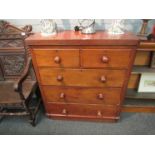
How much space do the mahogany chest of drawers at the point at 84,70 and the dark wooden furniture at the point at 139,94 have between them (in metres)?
0.34

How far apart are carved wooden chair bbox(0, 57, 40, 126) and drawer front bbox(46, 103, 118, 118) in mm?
261

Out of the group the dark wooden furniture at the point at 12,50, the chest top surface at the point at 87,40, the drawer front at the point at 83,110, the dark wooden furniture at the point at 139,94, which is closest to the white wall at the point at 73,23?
the dark wooden furniture at the point at 12,50

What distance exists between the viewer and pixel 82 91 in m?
1.69

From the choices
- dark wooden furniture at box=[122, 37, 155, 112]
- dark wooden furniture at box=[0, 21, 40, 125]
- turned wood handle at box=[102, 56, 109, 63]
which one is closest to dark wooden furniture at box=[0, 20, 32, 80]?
dark wooden furniture at box=[0, 21, 40, 125]

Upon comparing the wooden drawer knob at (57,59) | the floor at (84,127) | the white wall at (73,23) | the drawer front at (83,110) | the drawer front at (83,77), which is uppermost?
the white wall at (73,23)

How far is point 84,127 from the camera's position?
1.92 metres

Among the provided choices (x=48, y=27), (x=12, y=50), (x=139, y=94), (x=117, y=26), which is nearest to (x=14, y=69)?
(x=12, y=50)

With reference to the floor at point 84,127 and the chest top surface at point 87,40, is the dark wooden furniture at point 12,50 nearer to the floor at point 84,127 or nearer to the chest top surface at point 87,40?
the chest top surface at point 87,40

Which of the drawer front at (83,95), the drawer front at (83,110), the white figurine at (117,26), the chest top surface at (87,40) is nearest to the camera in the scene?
the chest top surface at (87,40)

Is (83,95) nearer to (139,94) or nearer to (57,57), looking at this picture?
(57,57)

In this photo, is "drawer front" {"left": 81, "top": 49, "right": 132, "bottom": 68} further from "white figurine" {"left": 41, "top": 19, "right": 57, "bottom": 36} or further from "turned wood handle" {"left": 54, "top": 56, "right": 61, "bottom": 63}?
"white figurine" {"left": 41, "top": 19, "right": 57, "bottom": 36}

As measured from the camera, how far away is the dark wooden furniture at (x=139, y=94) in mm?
1851

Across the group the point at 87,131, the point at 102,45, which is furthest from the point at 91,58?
the point at 87,131

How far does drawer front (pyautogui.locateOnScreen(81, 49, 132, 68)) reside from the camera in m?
1.37
